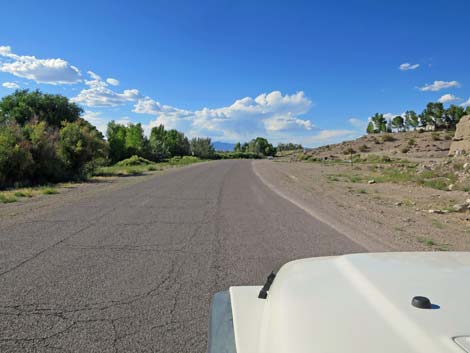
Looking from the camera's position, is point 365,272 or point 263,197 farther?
point 263,197

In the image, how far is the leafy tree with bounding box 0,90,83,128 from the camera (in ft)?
192

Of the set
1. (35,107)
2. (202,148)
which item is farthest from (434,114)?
(35,107)

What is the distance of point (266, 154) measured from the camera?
7229 inches

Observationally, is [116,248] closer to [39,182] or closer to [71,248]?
[71,248]

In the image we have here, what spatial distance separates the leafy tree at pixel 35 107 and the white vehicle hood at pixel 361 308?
63137 millimetres

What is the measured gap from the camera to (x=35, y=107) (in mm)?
59656

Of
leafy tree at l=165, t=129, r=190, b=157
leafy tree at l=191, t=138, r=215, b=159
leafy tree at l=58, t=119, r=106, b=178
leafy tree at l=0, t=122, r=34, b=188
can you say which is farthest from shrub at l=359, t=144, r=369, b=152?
leafy tree at l=0, t=122, r=34, b=188

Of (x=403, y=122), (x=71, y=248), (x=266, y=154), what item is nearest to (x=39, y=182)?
(x=71, y=248)

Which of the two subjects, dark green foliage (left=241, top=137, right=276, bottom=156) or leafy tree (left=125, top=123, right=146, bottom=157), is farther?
dark green foliage (left=241, top=137, right=276, bottom=156)

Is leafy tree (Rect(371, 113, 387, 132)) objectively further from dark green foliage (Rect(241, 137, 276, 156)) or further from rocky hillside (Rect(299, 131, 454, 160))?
dark green foliage (Rect(241, 137, 276, 156))

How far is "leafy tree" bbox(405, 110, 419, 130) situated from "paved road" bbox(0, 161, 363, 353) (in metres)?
117

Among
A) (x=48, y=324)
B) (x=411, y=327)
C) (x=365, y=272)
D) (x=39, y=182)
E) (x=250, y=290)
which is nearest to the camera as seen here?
(x=411, y=327)

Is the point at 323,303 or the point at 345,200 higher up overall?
the point at 323,303

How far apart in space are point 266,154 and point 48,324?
595 feet
